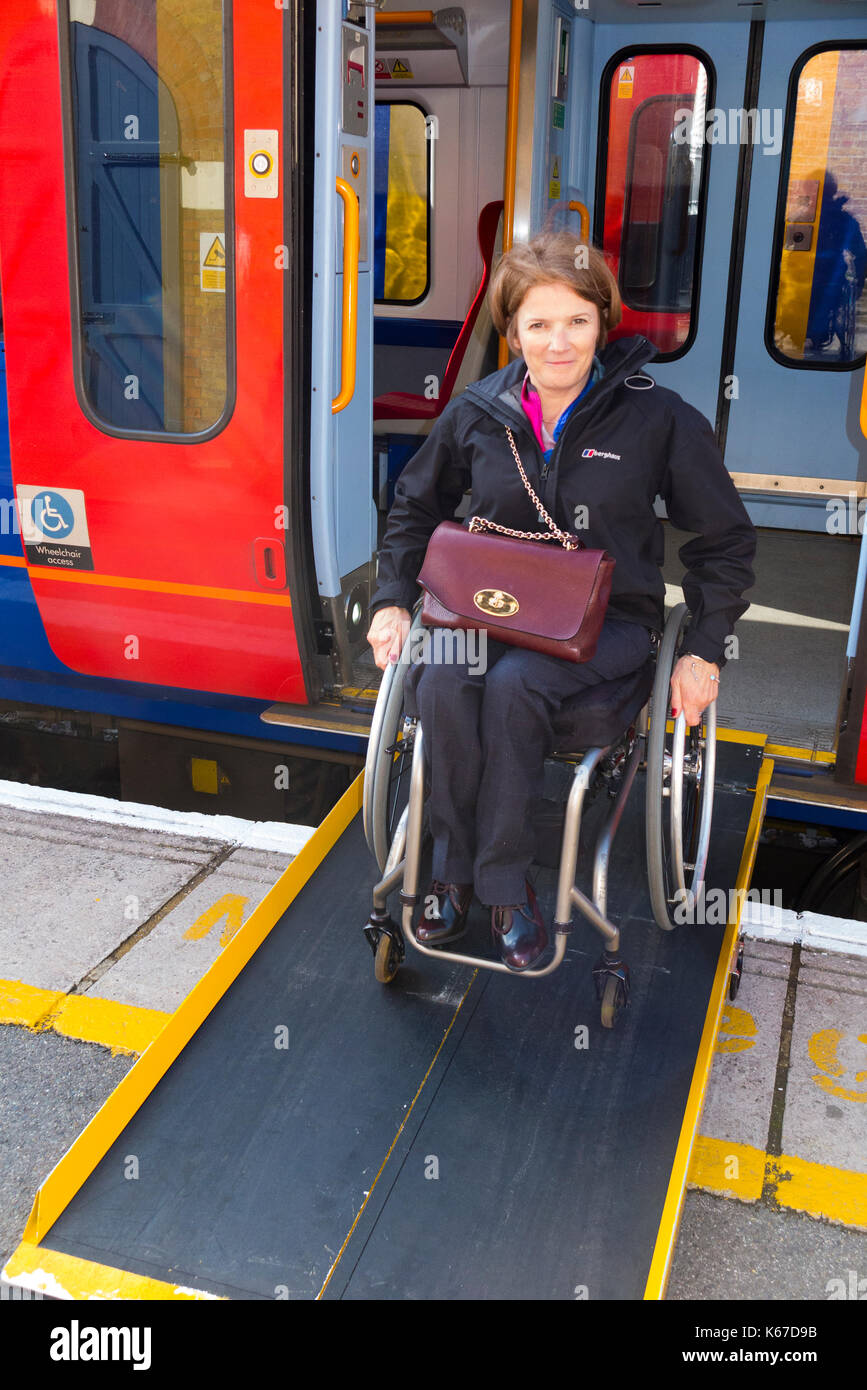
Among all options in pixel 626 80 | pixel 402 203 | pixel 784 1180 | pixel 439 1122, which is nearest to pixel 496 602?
pixel 439 1122

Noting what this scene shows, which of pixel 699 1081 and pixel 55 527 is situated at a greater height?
pixel 55 527

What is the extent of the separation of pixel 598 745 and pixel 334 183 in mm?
1816

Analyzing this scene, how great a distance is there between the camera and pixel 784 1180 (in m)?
2.42

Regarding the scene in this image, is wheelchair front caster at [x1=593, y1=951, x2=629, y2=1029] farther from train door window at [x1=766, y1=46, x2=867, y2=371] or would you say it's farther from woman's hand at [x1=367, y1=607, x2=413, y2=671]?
train door window at [x1=766, y1=46, x2=867, y2=371]

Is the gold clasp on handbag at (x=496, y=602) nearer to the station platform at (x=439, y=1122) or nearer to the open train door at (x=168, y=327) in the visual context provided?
the station platform at (x=439, y=1122)

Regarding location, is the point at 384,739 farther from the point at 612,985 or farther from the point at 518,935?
the point at 612,985

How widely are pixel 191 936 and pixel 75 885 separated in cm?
45

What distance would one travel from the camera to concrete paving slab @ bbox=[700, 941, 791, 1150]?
258 cm

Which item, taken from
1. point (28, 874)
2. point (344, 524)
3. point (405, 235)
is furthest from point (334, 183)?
point (405, 235)

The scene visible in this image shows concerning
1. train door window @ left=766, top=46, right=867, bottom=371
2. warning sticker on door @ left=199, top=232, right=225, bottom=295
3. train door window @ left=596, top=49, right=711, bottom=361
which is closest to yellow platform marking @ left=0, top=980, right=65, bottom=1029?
warning sticker on door @ left=199, top=232, right=225, bottom=295

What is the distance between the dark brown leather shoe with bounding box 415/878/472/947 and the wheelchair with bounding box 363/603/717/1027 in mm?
30

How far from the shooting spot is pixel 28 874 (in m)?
3.48

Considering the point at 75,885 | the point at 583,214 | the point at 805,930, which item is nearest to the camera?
the point at 805,930
